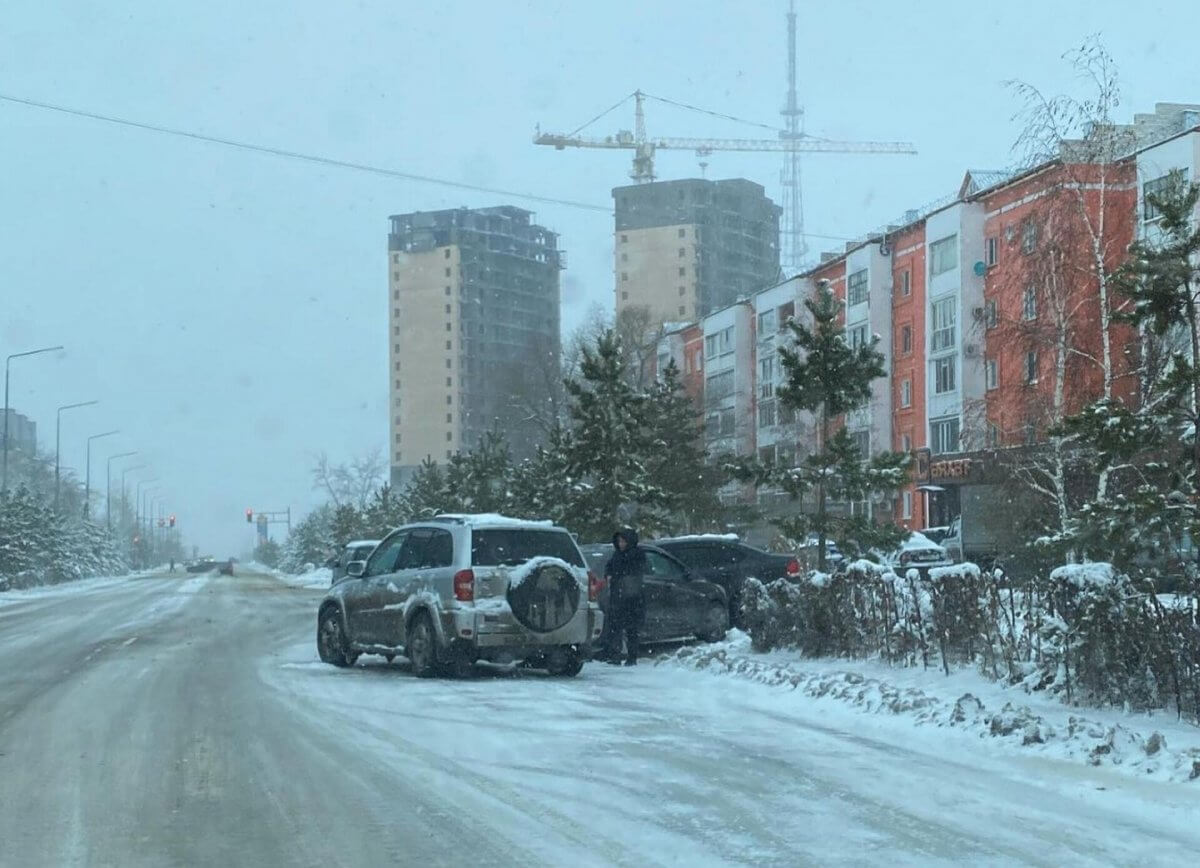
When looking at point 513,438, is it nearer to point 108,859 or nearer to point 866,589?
point 866,589

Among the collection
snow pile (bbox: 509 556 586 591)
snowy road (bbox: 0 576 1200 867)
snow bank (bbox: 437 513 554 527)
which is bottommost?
snowy road (bbox: 0 576 1200 867)

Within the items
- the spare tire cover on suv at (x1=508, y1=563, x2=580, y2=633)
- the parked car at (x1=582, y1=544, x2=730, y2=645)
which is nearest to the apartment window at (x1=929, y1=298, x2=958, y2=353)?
the parked car at (x1=582, y1=544, x2=730, y2=645)

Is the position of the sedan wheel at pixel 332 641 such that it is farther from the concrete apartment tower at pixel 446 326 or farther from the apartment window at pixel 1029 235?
the concrete apartment tower at pixel 446 326

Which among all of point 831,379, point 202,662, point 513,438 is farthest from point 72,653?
point 513,438

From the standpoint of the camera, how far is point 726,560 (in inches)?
961

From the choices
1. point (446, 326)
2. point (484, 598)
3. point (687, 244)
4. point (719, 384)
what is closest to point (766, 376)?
point (719, 384)

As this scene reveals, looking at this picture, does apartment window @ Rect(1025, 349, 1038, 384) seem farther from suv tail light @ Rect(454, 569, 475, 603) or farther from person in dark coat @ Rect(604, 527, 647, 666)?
suv tail light @ Rect(454, 569, 475, 603)

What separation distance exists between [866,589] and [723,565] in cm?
882

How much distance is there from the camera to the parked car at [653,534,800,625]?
78.1 ft

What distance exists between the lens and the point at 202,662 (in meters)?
19.4

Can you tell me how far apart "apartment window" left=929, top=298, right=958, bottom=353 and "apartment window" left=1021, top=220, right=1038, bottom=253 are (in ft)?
96.2

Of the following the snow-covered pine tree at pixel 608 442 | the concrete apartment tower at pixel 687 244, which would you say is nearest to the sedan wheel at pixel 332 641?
the snow-covered pine tree at pixel 608 442

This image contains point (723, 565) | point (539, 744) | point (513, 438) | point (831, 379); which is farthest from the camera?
point (513, 438)

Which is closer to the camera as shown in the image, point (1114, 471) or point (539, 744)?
point (539, 744)
